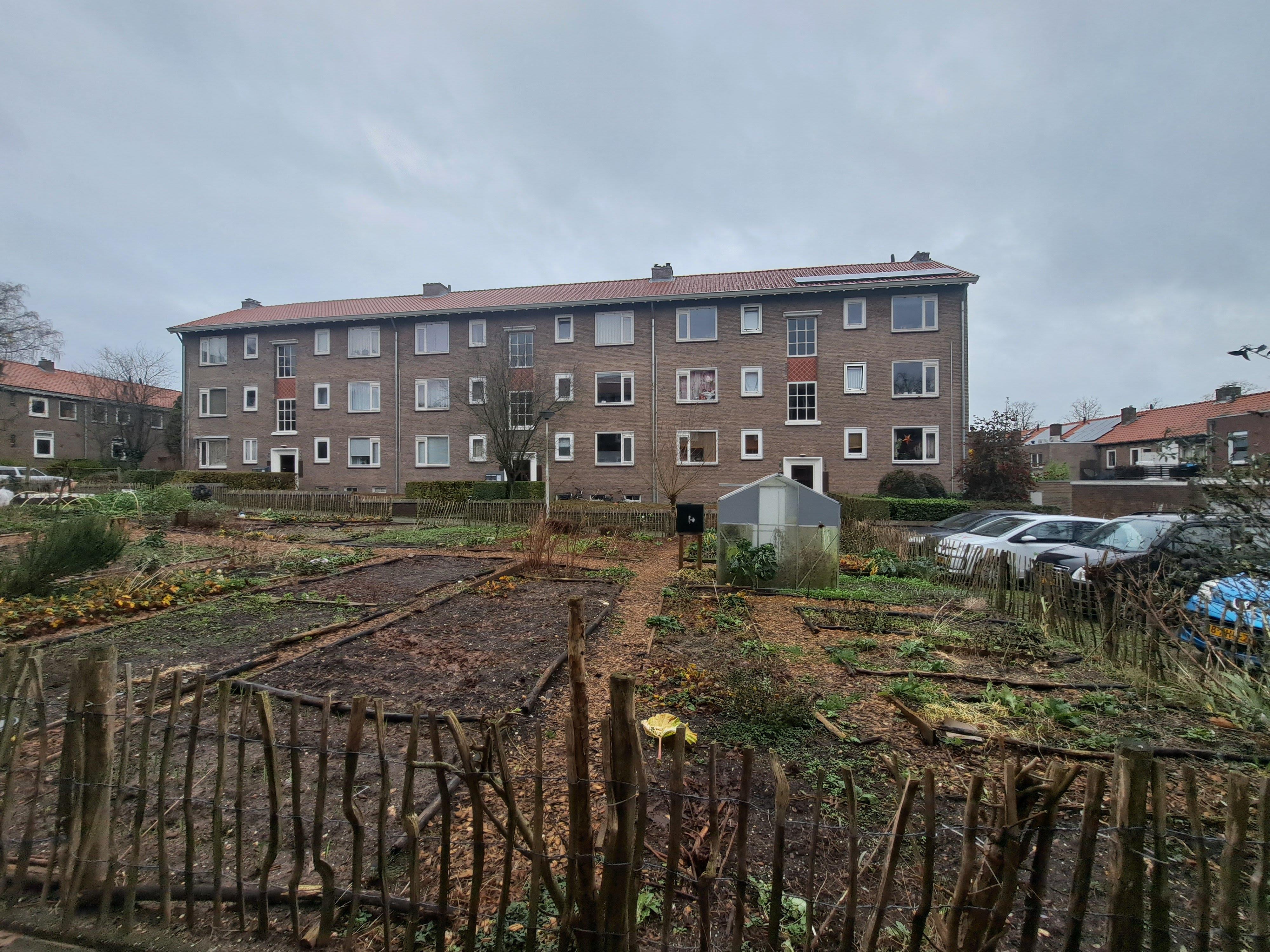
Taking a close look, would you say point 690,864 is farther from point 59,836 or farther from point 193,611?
point 193,611

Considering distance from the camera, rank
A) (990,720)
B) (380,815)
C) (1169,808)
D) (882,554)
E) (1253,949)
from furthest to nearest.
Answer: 1. (882,554)
2. (990,720)
3. (1169,808)
4. (380,815)
5. (1253,949)

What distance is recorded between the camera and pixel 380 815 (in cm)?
223

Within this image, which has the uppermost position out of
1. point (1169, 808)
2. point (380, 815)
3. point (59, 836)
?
point (380, 815)

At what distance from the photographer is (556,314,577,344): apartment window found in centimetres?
3086

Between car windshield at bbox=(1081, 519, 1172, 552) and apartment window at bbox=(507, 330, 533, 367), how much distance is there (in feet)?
85.1

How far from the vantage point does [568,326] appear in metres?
31.0

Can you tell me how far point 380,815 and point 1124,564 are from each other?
8.30m

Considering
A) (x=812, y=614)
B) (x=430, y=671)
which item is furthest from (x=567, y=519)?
(x=430, y=671)

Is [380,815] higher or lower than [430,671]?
higher

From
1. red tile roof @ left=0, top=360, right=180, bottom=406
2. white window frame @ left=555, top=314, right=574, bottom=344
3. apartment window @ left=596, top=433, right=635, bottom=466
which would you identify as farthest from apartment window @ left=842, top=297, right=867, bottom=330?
red tile roof @ left=0, top=360, right=180, bottom=406

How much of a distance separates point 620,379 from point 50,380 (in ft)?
145

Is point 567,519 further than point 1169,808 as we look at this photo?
Yes

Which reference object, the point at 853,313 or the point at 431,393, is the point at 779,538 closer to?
the point at 853,313

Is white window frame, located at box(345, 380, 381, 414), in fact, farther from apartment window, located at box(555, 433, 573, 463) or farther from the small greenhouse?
the small greenhouse
